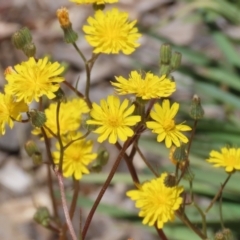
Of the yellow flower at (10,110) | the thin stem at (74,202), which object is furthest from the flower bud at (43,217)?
the yellow flower at (10,110)

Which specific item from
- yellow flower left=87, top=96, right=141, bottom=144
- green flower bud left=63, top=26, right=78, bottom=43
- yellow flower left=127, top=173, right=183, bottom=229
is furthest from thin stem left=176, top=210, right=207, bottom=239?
green flower bud left=63, top=26, right=78, bottom=43

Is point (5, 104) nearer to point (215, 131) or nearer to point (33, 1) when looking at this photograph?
point (215, 131)

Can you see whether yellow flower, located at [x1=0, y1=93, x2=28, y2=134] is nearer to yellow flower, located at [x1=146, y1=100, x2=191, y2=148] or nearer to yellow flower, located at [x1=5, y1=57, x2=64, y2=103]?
yellow flower, located at [x1=5, y1=57, x2=64, y2=103]

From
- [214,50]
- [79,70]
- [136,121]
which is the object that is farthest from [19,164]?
[136,121]

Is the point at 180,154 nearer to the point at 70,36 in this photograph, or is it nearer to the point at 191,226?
the point at 191,226

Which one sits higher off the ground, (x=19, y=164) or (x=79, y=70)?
(x=79, y=70)

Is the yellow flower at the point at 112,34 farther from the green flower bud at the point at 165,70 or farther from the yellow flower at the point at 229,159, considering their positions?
the yellow flower at the point at 229,159
